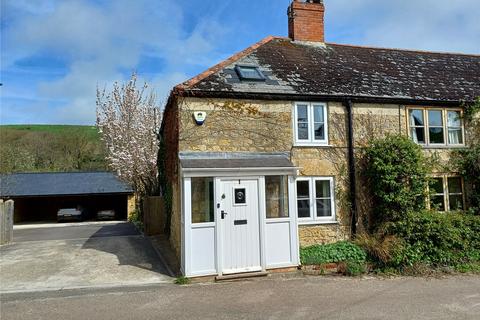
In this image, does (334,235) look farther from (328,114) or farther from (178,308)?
(178,308)

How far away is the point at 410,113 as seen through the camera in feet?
38.8

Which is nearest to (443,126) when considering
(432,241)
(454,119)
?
(454,119)

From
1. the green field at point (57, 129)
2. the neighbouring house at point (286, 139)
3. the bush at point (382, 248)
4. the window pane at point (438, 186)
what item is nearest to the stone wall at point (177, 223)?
the neighbouring house at point (286, 139)

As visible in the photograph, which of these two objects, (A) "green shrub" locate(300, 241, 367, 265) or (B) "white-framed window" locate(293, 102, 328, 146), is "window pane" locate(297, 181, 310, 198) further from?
(A) "green shrub" locate(300, 241, 367, 265)

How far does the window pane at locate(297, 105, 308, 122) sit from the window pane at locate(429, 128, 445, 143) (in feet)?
14.7

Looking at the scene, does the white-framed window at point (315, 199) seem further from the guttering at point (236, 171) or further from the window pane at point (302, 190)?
the guttering at point (236, 171)

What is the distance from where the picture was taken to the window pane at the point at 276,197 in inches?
376

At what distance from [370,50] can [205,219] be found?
10.3m

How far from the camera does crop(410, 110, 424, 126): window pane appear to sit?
11828 millimetres

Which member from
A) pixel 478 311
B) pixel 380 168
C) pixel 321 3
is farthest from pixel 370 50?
pixel 478 311

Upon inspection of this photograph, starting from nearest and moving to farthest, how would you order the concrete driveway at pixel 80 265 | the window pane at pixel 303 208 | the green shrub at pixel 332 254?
the concrete driveway at pixel 80 265 < the green shrub at pixel 332 254 < the window pane at pixel 303 208

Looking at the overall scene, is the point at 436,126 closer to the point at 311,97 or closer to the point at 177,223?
the point at 311,97

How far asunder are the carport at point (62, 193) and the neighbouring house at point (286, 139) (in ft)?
61.1

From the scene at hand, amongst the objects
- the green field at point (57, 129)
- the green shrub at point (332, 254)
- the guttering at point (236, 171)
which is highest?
the green field at point (57, 129)
